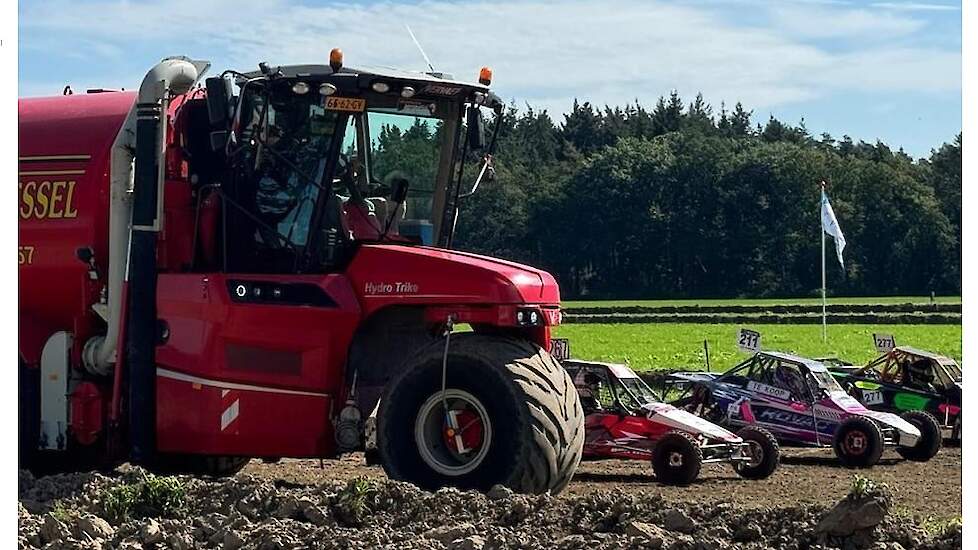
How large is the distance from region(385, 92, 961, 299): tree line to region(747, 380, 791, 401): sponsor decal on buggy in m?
48.7

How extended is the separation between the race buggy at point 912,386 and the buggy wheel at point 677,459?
17.0ft

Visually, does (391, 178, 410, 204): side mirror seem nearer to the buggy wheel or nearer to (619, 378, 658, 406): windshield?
the buggy wheel

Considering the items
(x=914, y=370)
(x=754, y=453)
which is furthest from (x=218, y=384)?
(x=914, y=370)

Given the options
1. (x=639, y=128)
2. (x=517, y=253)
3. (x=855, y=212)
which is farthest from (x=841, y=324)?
(x=639, y=128)

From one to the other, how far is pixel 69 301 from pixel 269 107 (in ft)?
7.45

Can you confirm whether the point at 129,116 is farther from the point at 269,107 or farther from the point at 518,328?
the point at 518,328

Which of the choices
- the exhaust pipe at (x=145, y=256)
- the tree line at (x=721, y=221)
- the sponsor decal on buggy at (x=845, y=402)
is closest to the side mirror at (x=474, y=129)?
the exhaust pipe at (x=145, y=256)

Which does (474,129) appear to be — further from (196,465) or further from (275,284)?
(196,465)

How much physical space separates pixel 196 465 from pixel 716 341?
31.1 m

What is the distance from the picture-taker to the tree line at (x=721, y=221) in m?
72.4

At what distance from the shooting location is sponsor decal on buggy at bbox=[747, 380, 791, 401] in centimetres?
1590

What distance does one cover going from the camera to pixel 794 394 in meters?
16.0

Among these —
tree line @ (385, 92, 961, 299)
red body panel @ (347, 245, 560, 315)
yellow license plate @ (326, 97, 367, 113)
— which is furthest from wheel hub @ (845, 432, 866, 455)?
tree line @ (385, 92, 961, 299)

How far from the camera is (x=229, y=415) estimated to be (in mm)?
9531
